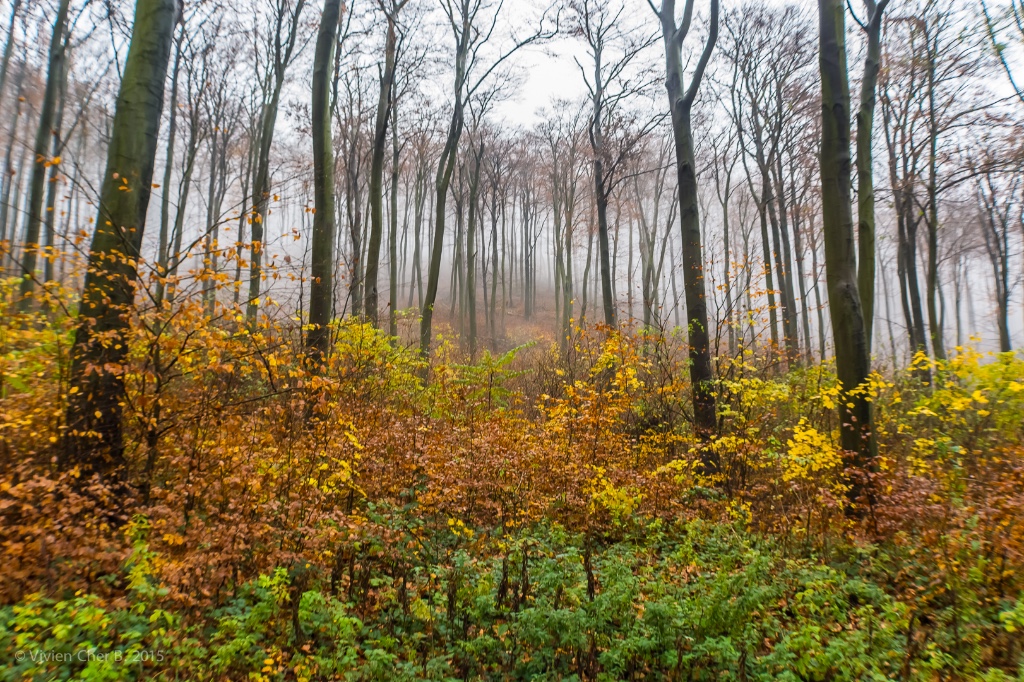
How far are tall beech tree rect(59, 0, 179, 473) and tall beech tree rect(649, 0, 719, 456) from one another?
6.75 meters

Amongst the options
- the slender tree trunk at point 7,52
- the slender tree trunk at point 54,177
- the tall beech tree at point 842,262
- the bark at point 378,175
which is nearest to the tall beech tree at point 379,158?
the bark at point 378,175

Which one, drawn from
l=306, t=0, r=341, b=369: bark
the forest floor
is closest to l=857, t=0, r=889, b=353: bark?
the forest floor

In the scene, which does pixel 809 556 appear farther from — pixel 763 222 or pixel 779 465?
pixel 763 222

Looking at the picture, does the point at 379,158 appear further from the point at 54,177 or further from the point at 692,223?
the point at 692,223

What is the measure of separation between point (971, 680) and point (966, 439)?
5.17m

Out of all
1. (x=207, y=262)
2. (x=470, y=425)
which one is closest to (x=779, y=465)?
(x=470, y=425)

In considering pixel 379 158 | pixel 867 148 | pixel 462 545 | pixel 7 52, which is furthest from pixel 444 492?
pixel 7 52

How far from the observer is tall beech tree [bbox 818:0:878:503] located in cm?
532

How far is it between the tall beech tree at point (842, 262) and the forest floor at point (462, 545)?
25 cm

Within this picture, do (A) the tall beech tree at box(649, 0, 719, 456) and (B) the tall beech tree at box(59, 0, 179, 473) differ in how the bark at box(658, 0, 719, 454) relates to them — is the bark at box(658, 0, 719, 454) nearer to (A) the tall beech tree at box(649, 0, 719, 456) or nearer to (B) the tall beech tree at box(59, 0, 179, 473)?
(A) the tall beech tree at box(649, 0, 719, 456)

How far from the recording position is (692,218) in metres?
7.93

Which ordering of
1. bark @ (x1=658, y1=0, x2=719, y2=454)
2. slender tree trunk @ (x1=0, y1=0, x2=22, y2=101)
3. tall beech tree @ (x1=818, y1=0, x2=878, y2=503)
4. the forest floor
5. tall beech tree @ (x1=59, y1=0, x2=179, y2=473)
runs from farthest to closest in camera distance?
slender tree trunk @ (x1=0, y1=0, x2=22, y2=101) < bark @ (x1=658, y1=0, x2=719, y2=454) < tall beech tree @ (x1=818, y1=0, x2=878, y2=503) < tall beech tree @ (x1=59, y1=0, x2=179, y2=473) < the forest floor

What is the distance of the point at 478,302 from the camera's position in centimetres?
3544

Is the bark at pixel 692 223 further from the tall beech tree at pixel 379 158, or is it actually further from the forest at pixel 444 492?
the tall beech tree at pixel 379 158
